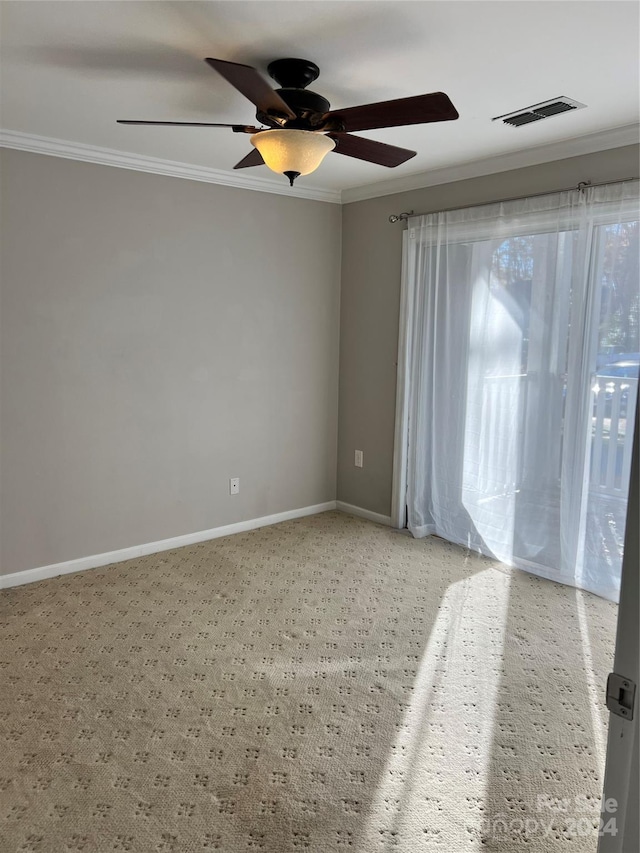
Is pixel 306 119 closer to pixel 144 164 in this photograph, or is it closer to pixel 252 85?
pixel 252 85

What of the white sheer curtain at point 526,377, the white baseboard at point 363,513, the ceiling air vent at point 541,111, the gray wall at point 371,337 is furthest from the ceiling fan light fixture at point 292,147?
the white baseboard at point 363,513

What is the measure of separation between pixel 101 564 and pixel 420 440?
7.20ft

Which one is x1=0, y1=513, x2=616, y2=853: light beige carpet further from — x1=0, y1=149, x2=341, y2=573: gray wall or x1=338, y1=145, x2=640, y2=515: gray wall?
x1=338, y1=145, x2=640, y2=515: gray wall

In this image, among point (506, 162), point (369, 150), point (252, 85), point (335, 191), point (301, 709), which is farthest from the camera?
point (335, 191)

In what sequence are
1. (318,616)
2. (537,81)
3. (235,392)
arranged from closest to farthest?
(537,81), (318,616), (235,392)

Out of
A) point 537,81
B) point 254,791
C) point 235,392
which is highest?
point 537,81

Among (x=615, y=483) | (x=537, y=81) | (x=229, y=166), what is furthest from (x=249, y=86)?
(x=615, y=483)

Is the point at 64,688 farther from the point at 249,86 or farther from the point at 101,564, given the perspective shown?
the point at 249,86

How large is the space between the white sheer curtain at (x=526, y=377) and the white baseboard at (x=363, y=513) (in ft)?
0.89

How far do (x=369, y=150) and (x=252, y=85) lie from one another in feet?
2.71

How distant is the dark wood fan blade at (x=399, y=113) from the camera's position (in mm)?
2021

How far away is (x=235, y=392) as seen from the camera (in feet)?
14.2

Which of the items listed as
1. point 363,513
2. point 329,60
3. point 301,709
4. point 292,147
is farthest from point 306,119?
point 363,513

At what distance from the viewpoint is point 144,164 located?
371cm
